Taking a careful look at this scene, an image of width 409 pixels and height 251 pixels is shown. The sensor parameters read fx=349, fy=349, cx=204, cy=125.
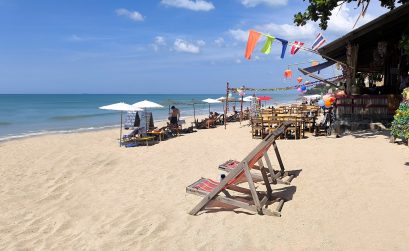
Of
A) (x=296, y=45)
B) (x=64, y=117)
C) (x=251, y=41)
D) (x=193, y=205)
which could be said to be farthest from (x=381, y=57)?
(x=64, y=117)

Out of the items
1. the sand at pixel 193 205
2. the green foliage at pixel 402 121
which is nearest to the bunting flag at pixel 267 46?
the sand at pixel 193 205

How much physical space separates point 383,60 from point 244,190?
11424 mm

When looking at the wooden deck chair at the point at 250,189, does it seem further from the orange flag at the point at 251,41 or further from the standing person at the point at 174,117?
the standing person at the point at 174,117

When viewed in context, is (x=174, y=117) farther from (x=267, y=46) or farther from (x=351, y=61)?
(x=351, y=61)

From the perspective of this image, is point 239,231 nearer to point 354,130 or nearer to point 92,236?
point 92,236

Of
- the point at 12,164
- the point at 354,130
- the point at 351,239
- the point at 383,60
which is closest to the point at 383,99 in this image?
the point at 354,130

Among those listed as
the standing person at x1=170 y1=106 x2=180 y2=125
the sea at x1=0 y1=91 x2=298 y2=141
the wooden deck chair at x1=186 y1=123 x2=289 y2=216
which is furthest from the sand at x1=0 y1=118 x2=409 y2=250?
the sea at x1=0 y1=91 x2=298 y2=141

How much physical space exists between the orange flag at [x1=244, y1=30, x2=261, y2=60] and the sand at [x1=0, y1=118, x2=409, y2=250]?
4041 millimetres

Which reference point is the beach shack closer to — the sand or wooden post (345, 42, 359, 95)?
wooden post (345, 42, 359, 95)

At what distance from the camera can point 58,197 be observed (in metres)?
7.15

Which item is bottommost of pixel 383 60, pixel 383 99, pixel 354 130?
pixel 354 130

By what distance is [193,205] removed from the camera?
A: 5.96 meters

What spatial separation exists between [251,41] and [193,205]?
826 centimetres

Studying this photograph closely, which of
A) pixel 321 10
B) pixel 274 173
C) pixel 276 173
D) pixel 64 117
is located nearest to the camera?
pixel 274 173
